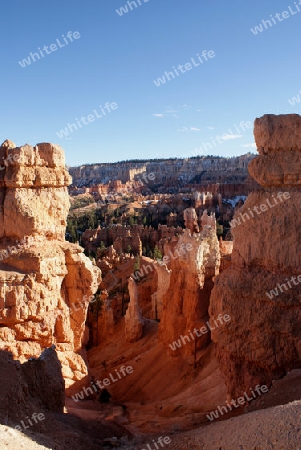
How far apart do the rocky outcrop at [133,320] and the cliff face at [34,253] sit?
753 cm

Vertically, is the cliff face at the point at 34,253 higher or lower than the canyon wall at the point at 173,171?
lower

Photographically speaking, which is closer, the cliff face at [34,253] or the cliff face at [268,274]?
the cliff face at [268,274]

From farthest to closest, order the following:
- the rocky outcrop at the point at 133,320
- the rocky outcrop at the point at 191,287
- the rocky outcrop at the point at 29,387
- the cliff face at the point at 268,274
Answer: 1. the rocky outcrop at the point at 133,320
2. the rocky outcrop at the point at 191,287
3. the cliff face at the point at 268,274
4. the rocky outcrop at the point at 29,387

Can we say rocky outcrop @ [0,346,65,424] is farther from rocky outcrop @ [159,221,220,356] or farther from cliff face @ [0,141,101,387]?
rocky outcrop @ [159,221,220,356]

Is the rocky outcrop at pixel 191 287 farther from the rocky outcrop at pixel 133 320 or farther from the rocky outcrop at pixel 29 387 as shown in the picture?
the rocky outcrop at pixel 29 387

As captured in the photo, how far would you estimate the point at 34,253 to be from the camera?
9.80 m

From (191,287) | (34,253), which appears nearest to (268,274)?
(34,253)

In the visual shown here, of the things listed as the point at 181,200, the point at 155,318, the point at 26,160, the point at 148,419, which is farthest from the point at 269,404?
the point at 181,200

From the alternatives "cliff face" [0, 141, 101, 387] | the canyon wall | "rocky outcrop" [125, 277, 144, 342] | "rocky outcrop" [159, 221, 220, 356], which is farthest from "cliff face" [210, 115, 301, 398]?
the canyon wall

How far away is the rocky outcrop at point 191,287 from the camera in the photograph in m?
14.8

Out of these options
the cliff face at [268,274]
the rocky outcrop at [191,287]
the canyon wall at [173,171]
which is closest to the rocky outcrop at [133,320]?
the rocky outcrop at [191,287]

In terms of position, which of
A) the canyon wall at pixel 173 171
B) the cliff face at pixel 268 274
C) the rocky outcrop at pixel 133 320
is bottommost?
the rocky outcrop at pixel 133 320

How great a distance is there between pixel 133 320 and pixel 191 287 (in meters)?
4.42

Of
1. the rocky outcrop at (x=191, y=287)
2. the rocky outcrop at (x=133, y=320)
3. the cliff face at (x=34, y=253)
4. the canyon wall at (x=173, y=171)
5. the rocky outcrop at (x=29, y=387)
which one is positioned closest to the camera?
the rocky outcrop at (x=29, y=387)
